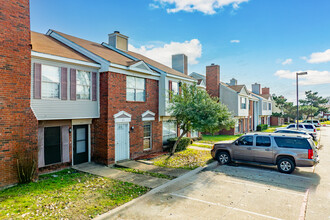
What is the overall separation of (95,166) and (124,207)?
5.45 m

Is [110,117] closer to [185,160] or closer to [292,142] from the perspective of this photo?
[185,160]

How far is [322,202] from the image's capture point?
723cm

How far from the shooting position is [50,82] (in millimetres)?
9992

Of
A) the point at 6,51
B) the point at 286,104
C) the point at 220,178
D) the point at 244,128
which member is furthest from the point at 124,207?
the point at 286,104

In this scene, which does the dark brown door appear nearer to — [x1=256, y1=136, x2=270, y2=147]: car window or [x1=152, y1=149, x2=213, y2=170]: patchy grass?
[x1=152, y1=149, x2=213, y2=170]: patchy grass

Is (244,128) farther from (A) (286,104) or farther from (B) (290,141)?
(A) (286,104)

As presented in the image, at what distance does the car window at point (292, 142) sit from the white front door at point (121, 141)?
8.46 meters

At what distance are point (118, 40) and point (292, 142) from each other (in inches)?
555

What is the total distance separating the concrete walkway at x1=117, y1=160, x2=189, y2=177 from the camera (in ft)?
34.2

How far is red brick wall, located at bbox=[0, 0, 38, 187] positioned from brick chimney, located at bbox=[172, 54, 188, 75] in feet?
49.1

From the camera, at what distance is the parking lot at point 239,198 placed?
6.36 metres

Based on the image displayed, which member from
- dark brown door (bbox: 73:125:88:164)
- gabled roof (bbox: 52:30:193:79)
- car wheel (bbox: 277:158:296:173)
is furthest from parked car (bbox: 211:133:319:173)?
gabled roof (bbox: 52:30:193:79)

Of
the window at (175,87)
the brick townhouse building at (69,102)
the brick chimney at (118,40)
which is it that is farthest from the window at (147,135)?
the brick chimney at (118,40)

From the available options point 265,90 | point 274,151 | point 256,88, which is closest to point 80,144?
point 274,151
